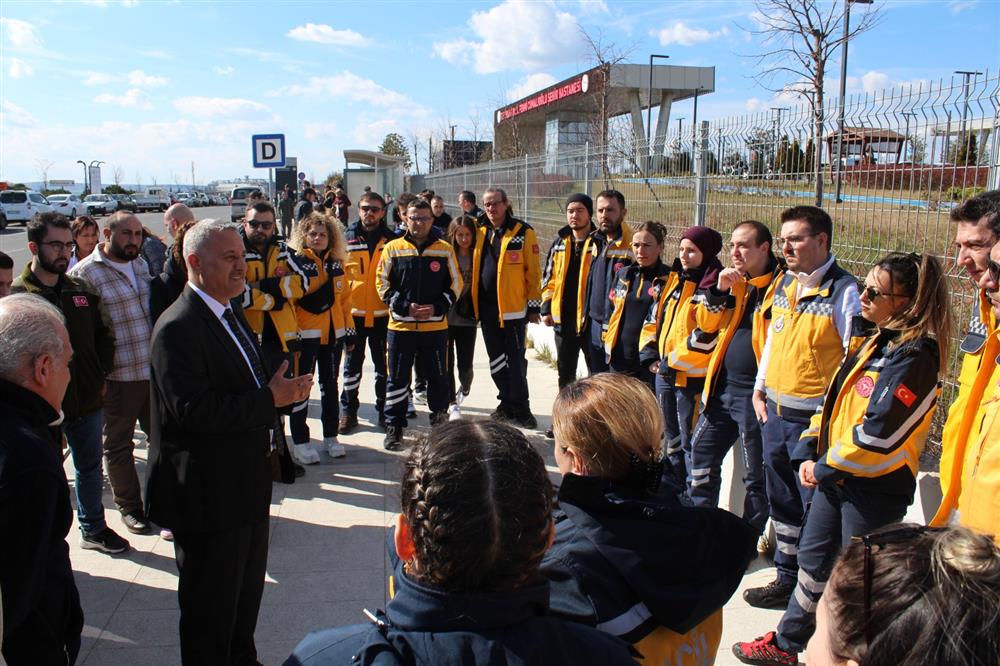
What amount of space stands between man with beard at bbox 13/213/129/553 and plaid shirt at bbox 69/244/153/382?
9.8 inches

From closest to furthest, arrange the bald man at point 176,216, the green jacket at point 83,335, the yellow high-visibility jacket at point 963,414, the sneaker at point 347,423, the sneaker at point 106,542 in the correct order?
1. the yellow high-visibility jacket at point 963,414
2. the green jacket at point 83,335
3. the sneaker at point 106,542
4. the bald man at point 176,216
5. the sneaker at point 347,423

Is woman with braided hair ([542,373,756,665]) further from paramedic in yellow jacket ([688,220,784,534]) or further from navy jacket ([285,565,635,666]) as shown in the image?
paramedic in yellow jacket ([688,220,784,534])

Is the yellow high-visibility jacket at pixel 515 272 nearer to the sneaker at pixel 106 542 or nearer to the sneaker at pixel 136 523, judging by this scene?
the sneaker at pixel 136 523

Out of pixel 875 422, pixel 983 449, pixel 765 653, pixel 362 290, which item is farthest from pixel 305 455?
pixel 983 449

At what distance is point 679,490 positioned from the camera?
6.50 ft

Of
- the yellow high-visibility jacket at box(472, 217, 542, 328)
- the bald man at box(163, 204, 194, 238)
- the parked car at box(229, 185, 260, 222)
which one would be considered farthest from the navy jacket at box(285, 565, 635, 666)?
the parked car at box(229, 185, 260, 222)

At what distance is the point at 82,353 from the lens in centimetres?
416

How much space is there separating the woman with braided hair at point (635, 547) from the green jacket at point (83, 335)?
341 centimetres

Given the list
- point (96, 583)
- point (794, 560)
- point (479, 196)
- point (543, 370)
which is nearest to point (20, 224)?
point (479, 196)

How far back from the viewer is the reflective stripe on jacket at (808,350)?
11.6 feet

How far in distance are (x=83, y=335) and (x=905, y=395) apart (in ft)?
13.8

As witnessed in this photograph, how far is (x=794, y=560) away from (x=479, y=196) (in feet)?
37.1

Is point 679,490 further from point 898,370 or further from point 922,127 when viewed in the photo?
point 922,127

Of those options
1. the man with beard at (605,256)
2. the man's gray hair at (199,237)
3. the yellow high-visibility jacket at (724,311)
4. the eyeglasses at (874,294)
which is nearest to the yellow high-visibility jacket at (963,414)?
the eyeglasses at (874,294)
